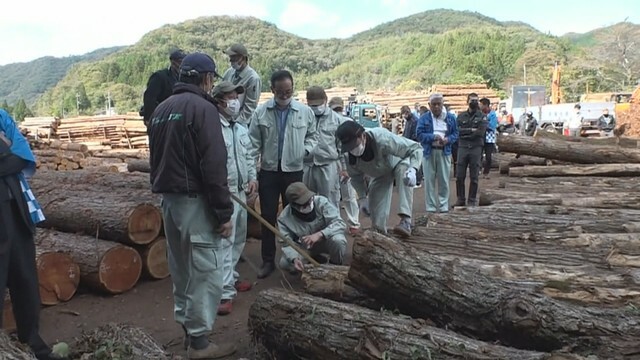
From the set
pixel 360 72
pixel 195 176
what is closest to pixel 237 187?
pixel 195 176

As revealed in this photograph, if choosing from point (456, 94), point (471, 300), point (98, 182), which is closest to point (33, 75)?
point (456, 94)

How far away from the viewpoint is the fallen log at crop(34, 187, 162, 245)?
5.81 m

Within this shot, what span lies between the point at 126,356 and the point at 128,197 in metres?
3.52

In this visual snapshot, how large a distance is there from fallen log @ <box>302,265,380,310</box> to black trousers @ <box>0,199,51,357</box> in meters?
1.88

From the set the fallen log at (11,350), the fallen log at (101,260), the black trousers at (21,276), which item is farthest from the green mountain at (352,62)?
the fallen log at (11,350)

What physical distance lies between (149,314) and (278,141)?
2078 mm

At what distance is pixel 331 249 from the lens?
5410mm

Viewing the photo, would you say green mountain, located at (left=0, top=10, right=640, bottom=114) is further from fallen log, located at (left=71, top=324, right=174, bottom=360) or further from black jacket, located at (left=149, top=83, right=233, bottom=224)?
fallen log, located at (left=71, top=324, right=174, bottom=360)

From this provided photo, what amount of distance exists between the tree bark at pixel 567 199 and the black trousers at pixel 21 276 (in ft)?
17.0

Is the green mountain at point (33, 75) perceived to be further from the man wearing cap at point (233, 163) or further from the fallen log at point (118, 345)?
the fallen log at point (118, 345)

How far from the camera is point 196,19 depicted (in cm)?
15625

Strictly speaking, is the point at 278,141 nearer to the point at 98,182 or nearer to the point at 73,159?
the point at 98,182

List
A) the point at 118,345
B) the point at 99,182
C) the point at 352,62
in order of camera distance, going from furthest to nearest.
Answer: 1. the point at 352,62
2. the point at 99,182
3. the point at 118,345

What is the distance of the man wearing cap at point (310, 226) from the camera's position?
534 centimetres
